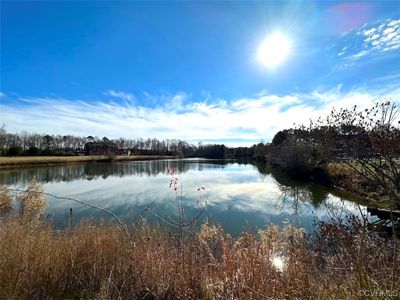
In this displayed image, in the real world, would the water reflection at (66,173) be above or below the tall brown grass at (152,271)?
below

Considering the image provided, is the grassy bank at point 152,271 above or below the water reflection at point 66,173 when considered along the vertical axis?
above

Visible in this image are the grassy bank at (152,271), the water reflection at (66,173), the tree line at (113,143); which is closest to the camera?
the grassy bank at (152,271)

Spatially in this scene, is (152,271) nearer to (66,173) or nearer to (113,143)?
(66,173)

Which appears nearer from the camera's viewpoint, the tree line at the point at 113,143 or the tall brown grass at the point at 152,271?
the tall brown grass at the point at 152,271

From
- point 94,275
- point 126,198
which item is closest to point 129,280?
point 94,275

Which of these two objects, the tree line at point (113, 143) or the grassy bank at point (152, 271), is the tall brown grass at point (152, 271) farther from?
the tree line at point (113, 143)

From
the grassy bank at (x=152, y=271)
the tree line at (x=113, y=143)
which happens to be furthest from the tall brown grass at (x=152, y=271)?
the tree line at (x=113, y=143)

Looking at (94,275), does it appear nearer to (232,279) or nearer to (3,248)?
(3,248)

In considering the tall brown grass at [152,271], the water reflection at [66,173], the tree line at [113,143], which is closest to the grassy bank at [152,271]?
the tall brown grass at [152,271]

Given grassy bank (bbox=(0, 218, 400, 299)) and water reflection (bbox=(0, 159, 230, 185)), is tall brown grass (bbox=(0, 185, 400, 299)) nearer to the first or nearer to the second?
grassy bank (bbox=(0, 218, 400, 299))

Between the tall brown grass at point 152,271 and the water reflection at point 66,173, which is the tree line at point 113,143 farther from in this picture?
the tall brown grass at point 152,271

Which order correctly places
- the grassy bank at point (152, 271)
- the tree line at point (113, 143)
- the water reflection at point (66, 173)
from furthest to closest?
the tree line at point (113, 143) → the water reflection at point (66, 173) → the grassy bank at point (152, 271)

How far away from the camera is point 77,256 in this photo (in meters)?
4.24

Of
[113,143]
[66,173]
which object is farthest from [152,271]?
[113,143]
